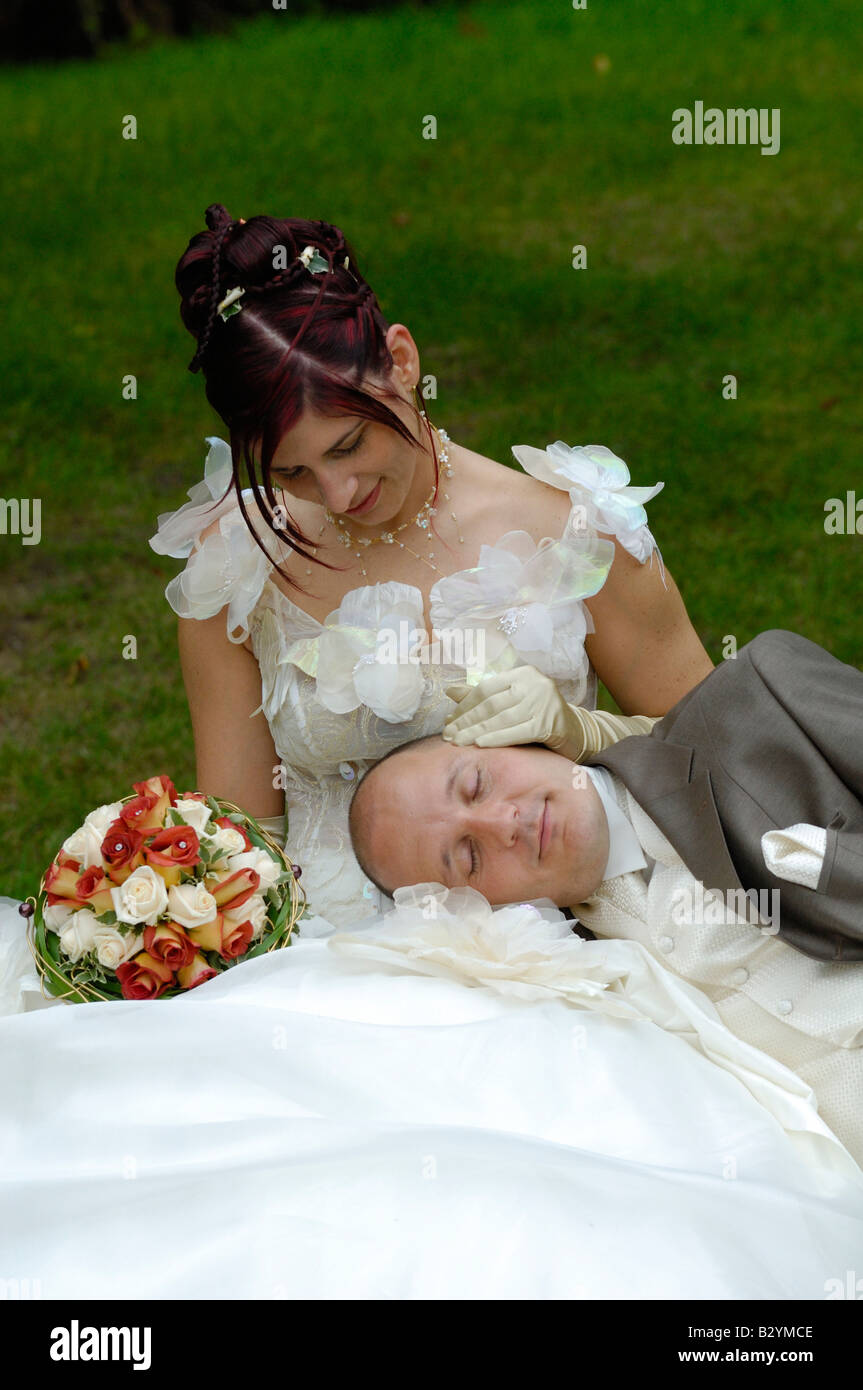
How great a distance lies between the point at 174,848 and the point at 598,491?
4.50 ft

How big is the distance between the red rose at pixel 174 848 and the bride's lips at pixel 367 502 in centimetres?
82

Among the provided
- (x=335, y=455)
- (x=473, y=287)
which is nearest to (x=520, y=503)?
(x=335, y=455)

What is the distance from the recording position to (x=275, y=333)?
291cm

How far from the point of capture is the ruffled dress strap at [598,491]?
3.34 metres

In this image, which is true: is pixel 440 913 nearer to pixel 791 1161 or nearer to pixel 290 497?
pixel 791 1161

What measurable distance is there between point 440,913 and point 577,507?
1.06 meters

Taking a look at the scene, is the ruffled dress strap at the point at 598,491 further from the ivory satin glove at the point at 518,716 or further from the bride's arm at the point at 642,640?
the ivory satin glove at the point at 518,716

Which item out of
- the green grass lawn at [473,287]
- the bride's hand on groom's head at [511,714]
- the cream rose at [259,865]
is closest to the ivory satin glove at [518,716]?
the bride's hand on groom's head at [511,714]

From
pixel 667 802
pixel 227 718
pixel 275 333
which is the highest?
pixel 275 333

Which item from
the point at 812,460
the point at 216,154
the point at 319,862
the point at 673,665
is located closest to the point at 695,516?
the point at 812,460

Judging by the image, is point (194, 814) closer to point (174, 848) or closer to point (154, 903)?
point (174, 848)

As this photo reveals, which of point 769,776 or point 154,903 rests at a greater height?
point 769,776

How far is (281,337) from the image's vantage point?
115 inches
